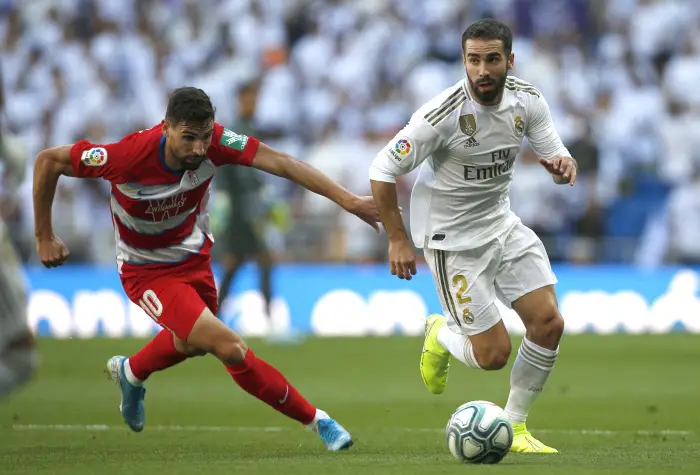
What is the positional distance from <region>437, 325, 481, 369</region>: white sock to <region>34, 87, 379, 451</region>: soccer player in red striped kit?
0.91 m

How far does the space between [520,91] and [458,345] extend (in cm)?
161

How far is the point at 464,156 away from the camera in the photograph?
25.1ft

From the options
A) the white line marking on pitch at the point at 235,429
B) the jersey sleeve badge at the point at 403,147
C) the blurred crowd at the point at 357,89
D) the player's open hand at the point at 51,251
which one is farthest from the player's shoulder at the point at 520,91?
the blurred crowd at the point at 357,89

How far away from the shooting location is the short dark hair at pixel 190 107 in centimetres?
727

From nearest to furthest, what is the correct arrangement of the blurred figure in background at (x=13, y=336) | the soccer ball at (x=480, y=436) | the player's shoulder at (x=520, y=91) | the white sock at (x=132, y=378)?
the blurred figure in background at (x=13, y=336) < the soccer ball at (x=480, y=436) < the player's shoulder at (x=520, y=91) < the white sock at (x=132, y=378)

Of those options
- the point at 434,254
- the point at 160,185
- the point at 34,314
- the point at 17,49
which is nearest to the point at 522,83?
the point at 434,254

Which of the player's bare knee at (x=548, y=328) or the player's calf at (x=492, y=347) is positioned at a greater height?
the player's bare knee at (x=548, y=328)

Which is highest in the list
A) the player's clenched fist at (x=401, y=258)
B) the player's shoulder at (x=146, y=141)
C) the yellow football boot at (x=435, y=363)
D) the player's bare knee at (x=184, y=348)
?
the player's shoulder at (x=146, y=141)

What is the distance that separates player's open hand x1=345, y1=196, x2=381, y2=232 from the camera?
747 cm

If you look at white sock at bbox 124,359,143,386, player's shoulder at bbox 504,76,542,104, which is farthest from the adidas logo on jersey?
white sock at bbox 124,359,143,386

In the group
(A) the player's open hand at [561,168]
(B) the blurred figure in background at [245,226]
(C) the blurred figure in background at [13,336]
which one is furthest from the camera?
(B) the blurred figure in background at [245,226]

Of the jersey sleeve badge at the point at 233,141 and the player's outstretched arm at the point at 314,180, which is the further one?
the jersey sleeve badge at the point at 233,141

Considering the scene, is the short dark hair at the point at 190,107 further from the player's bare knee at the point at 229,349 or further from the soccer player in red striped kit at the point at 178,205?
the player's bare knee at the point at 229,349

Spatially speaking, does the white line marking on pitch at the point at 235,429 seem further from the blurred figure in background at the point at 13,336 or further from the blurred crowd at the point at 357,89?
the blurred crowd at the point at 357,89
